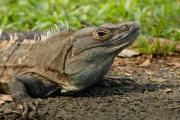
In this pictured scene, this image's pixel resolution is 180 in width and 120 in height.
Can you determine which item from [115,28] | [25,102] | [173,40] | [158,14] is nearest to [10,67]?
[25,102]

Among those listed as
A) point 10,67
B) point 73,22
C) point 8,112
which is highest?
point 73,22

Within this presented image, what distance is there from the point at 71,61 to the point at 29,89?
22.6 inches

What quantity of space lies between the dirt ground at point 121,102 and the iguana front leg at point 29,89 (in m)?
0.12

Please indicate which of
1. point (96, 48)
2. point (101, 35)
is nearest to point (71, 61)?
point (96, 48)

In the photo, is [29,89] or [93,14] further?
[93,14]

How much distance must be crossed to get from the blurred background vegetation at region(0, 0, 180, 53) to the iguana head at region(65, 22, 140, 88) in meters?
2.95

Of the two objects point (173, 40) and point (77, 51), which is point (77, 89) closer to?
point (77, 51)

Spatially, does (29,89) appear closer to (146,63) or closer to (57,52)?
(57,52)

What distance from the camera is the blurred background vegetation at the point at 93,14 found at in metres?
10.4

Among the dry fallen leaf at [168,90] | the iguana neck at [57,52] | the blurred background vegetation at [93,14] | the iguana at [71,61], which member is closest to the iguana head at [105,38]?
the iguana at [71,61]

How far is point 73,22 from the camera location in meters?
10.5

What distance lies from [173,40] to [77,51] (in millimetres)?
3257

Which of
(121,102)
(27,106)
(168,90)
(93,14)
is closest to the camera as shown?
(27,106)

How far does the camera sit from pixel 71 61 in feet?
22.1
